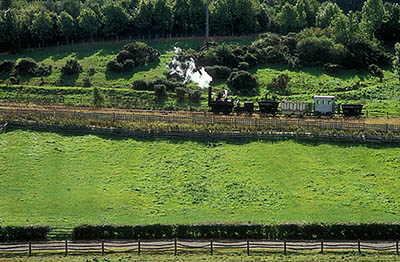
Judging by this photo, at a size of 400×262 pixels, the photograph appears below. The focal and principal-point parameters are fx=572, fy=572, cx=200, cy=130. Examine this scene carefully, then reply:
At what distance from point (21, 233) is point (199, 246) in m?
15.8

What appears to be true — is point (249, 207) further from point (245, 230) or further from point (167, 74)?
point (167, 74)

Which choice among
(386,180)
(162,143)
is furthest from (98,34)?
(386,180)

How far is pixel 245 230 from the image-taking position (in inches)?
1970

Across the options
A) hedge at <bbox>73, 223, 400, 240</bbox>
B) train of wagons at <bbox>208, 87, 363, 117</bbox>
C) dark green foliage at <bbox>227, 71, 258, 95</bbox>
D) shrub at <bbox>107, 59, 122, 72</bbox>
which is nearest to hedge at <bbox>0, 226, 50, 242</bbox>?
hedge at <bbox>73, 223, 400, 240</bbox>

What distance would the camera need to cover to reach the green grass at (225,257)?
46344 mm

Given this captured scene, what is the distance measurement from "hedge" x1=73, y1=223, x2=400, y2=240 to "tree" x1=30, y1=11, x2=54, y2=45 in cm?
7406

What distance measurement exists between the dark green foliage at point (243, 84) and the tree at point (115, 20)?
35.9 m

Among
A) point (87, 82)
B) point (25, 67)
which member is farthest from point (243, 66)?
point (25, 67)

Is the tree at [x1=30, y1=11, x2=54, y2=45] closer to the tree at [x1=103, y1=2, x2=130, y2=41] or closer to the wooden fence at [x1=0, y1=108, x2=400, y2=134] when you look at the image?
the tree at [x1=103, y1=2, x2=130, y2=41]

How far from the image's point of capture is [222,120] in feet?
238

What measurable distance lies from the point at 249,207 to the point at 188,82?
41739mm

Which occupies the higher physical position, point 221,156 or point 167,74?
point 167,74

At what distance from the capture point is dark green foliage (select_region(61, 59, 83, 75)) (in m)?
100

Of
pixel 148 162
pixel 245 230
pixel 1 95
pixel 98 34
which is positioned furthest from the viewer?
pixel 98 34
